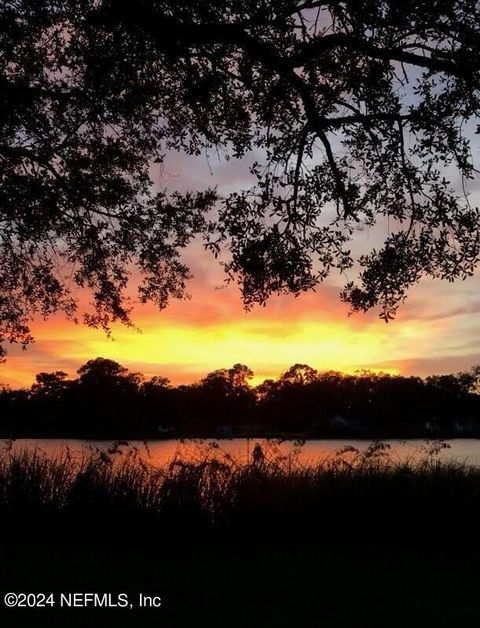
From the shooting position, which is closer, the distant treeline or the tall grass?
the tall grass

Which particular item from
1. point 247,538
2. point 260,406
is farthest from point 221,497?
point 260,406

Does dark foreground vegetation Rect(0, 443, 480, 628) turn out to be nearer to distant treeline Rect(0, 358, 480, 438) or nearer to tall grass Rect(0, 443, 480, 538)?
tall grass Rect(0, 443, 480, 538)

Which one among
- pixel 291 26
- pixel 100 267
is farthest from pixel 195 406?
pixel 291 26

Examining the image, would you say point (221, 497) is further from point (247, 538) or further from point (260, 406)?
point (260, 406)

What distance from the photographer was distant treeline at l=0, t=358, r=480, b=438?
2992 inches

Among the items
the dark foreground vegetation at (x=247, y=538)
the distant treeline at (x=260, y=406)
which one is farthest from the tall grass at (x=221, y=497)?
the distant treeline at (x=260, y=406)

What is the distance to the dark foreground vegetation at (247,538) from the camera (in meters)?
6.92

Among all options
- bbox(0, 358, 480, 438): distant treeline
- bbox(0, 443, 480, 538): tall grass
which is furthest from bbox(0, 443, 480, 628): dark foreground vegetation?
bbox(0, 358, 480, 438): distant treeline

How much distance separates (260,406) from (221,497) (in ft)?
327

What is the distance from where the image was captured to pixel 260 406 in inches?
4336

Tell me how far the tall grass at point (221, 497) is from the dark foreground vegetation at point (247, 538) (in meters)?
0.02

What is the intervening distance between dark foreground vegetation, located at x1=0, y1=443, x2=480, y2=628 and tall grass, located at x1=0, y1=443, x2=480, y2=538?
0.02 m

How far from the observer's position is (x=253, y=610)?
6.82 m

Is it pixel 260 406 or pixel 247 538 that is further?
pixel 260 406
